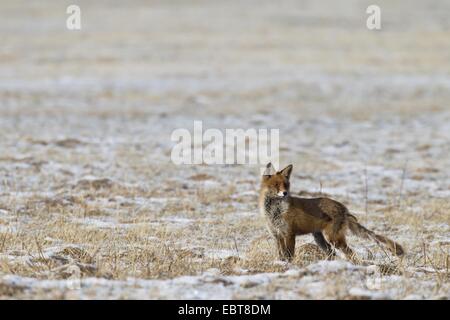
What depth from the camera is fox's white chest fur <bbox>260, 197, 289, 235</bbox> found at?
8477 mm

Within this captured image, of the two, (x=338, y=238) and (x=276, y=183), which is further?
(x=276, y=183)

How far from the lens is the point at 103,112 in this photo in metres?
25.7

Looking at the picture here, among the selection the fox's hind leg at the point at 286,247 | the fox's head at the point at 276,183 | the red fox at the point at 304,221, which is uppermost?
the fox's head at the point at 276,183

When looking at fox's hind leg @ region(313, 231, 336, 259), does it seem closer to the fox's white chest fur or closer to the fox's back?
the fox's back

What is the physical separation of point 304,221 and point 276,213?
363 mm

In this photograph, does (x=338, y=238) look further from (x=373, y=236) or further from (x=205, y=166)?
(x=205, y=166)

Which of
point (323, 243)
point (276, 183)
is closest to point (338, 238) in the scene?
point (323, 243)

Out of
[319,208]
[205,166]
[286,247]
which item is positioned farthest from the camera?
[205,166]

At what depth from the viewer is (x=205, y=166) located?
16.7 meters

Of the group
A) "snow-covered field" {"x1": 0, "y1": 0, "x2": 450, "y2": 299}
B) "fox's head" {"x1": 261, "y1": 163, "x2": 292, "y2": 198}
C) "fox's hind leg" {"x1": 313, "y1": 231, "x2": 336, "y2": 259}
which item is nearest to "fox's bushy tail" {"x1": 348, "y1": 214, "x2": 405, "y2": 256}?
"snow-covered field" {"x1": 0, "y1": 0, "x2": 450, "y2": 299}

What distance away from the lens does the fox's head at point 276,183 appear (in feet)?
27.8

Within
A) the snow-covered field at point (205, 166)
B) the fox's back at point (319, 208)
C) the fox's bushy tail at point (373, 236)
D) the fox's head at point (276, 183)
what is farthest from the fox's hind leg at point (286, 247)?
the fox's bushy tail at point (373, 236)

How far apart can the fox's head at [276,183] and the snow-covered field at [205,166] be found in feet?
2.51

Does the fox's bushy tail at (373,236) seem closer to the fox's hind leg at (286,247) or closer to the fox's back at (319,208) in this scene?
the fox's back at (319,208)
